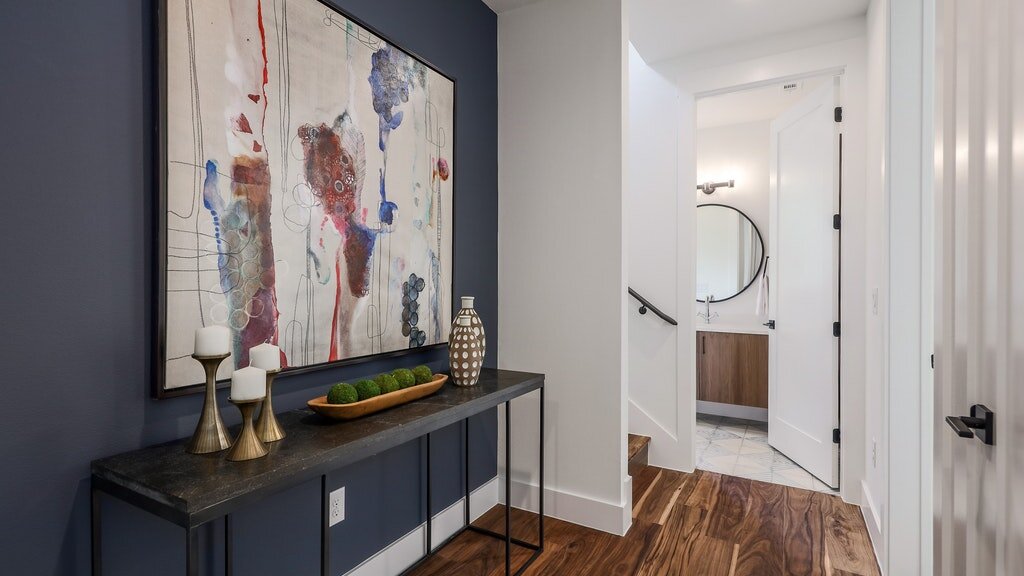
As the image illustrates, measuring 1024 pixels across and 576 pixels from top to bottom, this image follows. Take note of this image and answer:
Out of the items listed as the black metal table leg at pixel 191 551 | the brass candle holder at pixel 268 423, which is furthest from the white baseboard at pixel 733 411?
the black metal table leg at pixel 191 551

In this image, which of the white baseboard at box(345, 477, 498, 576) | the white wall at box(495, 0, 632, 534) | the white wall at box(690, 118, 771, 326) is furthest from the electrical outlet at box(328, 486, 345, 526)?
the white wall at box(690, 118, 771, 326)

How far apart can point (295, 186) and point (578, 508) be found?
1.88m

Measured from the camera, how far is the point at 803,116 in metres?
3.07

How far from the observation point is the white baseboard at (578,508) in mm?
2273

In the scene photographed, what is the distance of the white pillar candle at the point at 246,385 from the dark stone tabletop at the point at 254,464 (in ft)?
0.47

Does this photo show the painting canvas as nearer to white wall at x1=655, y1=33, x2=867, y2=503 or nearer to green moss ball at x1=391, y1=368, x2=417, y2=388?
green moss ball at x1=391, y1=368, x2=417, y2=388

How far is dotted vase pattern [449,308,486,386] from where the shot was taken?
1.90 m

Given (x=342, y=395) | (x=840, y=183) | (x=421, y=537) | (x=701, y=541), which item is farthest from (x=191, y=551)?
(x=840, y=183)

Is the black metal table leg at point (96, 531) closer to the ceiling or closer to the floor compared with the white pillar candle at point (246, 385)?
closer to the floor

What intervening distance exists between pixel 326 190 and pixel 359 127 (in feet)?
0.91

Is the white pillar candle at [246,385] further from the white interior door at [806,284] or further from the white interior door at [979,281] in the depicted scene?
the white interior door at [806,284]

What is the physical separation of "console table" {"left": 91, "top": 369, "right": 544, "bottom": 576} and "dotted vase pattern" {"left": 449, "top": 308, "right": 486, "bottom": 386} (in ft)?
0.96

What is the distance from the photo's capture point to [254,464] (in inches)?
43.3

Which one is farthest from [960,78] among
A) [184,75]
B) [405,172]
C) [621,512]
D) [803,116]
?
[803,116]
